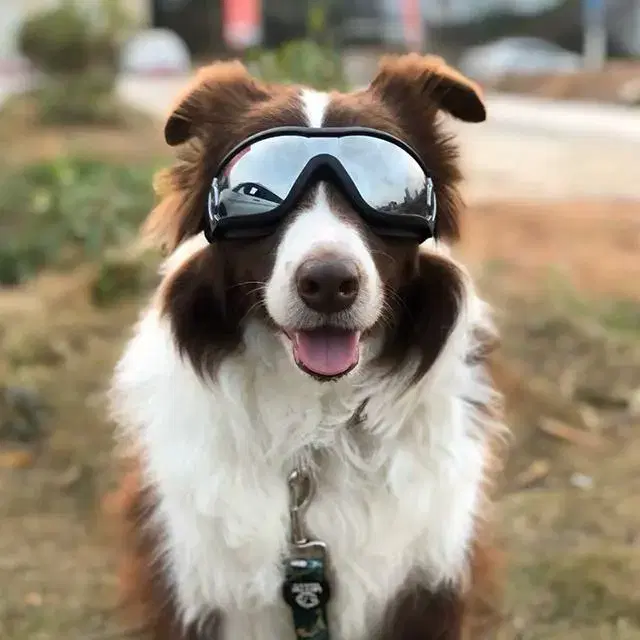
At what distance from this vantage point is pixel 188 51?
22.7 meters

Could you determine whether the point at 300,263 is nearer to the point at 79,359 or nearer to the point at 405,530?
the point at 405,530

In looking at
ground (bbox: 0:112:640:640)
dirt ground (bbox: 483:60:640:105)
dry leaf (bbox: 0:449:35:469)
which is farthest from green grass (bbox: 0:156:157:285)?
dirt ground (bbox: 483:60:640:105)

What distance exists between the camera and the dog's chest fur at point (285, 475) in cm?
251

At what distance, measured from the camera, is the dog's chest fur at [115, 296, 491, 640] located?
251cm

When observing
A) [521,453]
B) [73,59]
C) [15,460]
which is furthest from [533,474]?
[73,59]

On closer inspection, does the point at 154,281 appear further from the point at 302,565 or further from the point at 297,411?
the point at 302,565

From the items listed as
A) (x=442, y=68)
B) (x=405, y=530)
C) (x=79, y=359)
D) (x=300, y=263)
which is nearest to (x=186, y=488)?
(x=405, y=530)

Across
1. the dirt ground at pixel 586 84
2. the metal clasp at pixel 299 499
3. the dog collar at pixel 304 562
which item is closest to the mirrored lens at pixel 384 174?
the dog collar at pixel 304 562

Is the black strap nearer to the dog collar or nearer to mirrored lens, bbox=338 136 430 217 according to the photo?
the dog collar

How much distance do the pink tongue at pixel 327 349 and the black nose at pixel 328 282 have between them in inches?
5.2

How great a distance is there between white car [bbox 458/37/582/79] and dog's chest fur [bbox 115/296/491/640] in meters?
16.5

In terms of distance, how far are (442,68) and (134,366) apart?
1208mm

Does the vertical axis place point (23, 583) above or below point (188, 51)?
above

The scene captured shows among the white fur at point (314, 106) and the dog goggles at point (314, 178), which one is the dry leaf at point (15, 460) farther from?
the white fur at point (314, 106)
